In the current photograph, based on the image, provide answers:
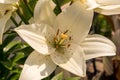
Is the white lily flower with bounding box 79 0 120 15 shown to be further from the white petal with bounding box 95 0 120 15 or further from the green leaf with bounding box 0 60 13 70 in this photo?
the green leaf with bounding box 0 60 13 70

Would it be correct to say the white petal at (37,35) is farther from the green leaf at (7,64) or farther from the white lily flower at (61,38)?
the green leaf at (7,64)

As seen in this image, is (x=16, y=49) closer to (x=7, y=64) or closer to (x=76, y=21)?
(x=7, y=64)

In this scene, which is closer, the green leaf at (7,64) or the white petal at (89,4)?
the white petal at (89,4)

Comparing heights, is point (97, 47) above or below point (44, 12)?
below

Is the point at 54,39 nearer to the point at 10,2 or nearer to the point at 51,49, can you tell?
the point at 51,49

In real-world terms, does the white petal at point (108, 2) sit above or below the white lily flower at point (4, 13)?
below

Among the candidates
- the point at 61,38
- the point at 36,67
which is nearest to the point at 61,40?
the point at 61,38

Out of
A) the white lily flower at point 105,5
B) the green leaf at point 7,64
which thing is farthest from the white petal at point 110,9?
the green leaf at point 7,64
